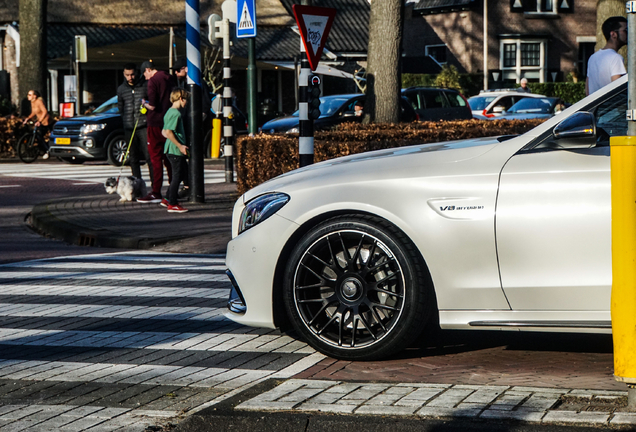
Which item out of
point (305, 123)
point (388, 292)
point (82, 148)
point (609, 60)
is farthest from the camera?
point (82, 148)

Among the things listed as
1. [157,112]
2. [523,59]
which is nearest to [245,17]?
[157,112]

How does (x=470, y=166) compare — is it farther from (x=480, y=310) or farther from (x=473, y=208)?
(x=480, y=310)

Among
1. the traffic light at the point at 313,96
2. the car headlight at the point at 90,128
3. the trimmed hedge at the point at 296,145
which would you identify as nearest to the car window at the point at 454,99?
the car headlight at the point at 90,128

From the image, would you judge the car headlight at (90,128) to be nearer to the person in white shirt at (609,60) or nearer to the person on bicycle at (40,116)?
the person on bicycle at (40,116)

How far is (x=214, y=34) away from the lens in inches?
669

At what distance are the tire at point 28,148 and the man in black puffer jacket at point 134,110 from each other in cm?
1039

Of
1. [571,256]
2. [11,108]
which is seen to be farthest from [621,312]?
[11,108]

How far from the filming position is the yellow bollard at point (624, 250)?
3.83 metres

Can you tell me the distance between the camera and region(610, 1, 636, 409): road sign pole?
151 inches

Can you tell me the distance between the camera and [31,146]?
79.9 ft

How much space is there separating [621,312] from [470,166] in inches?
51.2

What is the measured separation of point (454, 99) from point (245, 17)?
10071mm

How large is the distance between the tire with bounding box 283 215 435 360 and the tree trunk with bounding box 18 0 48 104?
23861 millimetres

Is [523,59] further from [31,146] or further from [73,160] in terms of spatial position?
[31,146]
